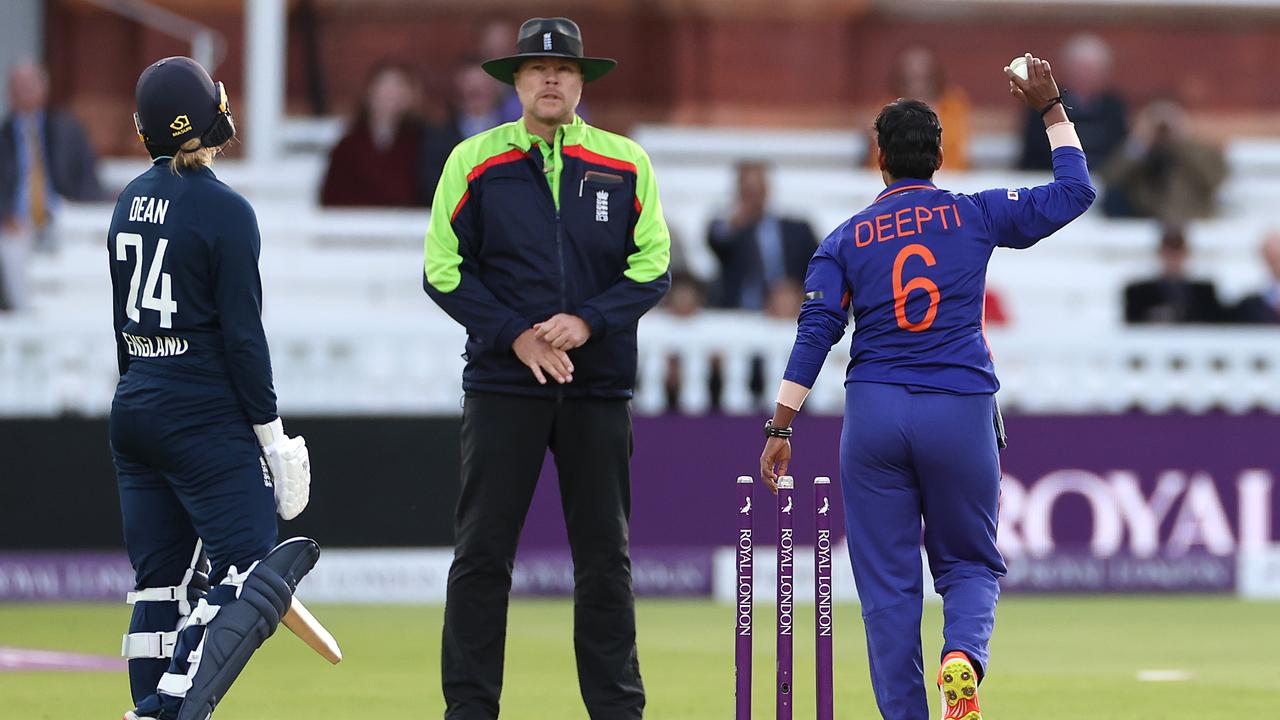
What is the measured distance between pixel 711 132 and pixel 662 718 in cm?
922

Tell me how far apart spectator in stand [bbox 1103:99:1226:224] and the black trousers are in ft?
31.7

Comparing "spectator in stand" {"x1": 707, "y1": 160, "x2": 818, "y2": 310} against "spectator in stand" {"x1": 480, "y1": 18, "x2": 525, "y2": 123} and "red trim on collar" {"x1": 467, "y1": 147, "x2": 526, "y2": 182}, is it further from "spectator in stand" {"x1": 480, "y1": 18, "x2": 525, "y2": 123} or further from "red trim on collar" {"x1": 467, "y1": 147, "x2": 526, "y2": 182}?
"red trim on collar" {"x1": 467, "y1": 147, "x2": 526, "y2": 182}

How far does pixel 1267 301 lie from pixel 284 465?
8.82 m

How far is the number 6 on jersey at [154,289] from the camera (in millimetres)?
7090

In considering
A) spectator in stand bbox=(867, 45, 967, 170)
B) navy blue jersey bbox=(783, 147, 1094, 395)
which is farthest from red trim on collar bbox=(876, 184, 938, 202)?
spectator in stand bbox=(867, 45, 967, 170)

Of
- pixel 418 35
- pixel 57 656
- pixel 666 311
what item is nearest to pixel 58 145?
pixel 418 35

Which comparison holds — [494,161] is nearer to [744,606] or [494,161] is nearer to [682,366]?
[744,606]

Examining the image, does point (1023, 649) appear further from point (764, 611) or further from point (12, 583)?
point (12, 583)

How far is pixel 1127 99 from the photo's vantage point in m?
18.0

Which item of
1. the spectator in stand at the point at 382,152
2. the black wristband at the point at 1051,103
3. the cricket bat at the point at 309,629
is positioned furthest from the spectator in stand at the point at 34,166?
the black wristband at the point at 1051,103

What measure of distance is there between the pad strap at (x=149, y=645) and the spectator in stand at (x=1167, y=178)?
10.7m

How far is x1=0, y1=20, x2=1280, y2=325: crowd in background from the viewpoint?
1425 cm

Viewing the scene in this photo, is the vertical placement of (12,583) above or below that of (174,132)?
below

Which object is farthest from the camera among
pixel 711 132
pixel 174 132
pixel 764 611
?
pixel 711 132
